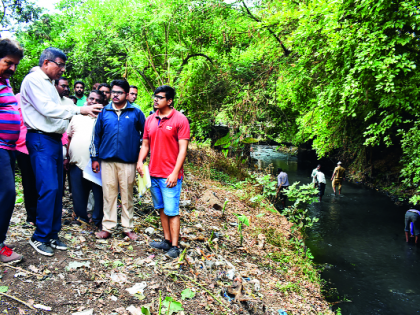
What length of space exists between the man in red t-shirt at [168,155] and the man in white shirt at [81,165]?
0.96 meters

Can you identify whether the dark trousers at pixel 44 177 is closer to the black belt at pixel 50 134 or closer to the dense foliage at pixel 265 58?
the black belt at pixel 50 134

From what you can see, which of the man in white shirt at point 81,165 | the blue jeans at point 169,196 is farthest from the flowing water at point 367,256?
the man in white shirt at point 81,165

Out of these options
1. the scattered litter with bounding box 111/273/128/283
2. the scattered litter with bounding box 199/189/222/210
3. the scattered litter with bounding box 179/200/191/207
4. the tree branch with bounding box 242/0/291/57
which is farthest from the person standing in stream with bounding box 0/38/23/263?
the tree branch with bounding box 242/0/291/57

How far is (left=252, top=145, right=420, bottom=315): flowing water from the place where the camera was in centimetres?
605

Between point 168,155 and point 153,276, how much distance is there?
5.00ft

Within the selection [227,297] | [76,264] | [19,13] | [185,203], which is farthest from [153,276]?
[19,13]

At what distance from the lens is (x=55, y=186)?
3369 millimetres

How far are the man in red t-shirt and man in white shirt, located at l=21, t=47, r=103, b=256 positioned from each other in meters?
0.85

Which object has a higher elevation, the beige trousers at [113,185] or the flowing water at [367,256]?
the beige trousers at [113,185]

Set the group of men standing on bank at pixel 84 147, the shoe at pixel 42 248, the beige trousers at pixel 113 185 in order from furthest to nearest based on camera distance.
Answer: the beige trousers at pixel 113 185
the shoe at pixel 42 248
the group of men standing on bank at pixel 84 147

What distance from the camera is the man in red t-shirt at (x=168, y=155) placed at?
3.87 metres

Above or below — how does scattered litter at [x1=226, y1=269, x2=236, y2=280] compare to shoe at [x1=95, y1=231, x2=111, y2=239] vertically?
below

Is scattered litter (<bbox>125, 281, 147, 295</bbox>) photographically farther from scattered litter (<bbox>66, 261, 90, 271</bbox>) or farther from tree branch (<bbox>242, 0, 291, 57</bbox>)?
tree branch (<bbox>242, 0, 291, 57</bbox>)

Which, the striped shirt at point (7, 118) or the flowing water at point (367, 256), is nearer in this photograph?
the striped shirt at point (7, 118)
